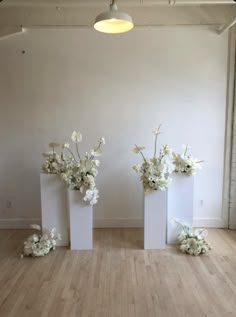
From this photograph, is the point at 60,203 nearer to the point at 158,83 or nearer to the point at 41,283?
the point at 41,283

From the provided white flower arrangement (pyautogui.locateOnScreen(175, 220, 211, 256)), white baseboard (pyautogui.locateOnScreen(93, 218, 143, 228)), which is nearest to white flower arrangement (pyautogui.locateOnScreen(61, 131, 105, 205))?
white baseboard (pyautogui.locateOnScreen(93, 218, 143, 228))

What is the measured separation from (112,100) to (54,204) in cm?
159

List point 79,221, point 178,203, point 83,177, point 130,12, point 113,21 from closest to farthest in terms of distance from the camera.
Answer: point 113,21, point 83,177, point 79,221, point 178,203, point 130,12

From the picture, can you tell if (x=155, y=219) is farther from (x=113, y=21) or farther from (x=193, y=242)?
(x=113, y=21)

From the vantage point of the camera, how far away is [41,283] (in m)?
2.79

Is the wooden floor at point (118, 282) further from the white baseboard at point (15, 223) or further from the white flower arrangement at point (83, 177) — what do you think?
the white flower arrangement at point (83, 177)

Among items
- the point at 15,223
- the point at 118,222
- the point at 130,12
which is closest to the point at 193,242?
the point at 118,222

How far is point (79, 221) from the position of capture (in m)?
3.47

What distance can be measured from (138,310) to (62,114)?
2.65 m

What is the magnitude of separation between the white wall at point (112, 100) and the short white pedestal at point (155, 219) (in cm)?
74

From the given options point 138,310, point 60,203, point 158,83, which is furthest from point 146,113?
point 138,310

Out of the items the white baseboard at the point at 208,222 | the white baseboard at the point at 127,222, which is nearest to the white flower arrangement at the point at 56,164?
the white baseboard at the point at 127,222

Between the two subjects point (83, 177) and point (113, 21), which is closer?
point (113, 21)

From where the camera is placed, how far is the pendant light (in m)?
2.42
